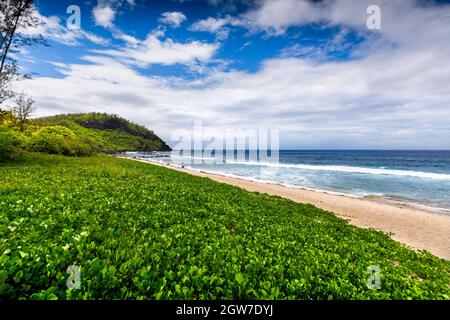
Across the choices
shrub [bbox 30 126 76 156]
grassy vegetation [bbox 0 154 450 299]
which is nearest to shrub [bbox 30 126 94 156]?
shrub [bbox 30 126 76 156]

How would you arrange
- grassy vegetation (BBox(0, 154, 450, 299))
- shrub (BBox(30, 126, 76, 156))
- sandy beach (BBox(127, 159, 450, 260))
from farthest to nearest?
shrub (BBox(30, 126, 76, 156)) → sandy beach (BBox(127, 159, 450, 260)) → grassy vegetation (BBox(0, 154, 450, 299))

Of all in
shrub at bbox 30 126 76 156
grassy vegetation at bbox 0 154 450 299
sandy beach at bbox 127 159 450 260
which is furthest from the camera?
shrub at bbox 30 126 76 156

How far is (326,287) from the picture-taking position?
416 centimetres

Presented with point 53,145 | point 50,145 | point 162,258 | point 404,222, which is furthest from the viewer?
point 53,145

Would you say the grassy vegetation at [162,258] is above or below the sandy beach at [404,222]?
above

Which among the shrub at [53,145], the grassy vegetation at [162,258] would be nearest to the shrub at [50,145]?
the shrub at [53,145]

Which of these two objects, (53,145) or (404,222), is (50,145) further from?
(404,222)

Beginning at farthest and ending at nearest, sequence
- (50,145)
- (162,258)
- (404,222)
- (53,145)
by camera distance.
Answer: (53,145) → (50,145) → (404,222) → (162,258)

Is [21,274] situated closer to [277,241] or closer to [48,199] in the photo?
[48,199]

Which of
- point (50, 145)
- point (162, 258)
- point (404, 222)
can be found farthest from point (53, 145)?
point (404, 222)

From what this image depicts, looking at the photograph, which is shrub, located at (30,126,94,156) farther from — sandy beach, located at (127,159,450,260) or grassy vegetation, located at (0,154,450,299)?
sandy beach, located at (127,159,450,260)

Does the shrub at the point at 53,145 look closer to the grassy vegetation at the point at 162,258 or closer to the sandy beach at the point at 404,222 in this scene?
the grassy vegetation at the point at 162,258
